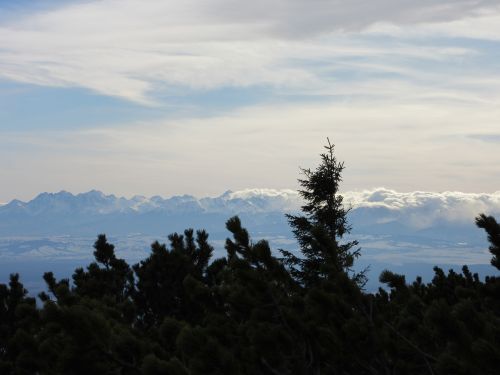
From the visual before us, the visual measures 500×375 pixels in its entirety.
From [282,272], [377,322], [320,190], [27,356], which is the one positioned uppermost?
[320,190]

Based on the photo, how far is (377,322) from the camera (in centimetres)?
693

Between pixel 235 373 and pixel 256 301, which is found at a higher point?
pixel 256 301

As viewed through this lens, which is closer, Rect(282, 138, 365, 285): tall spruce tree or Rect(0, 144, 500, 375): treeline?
Rect(0, 144, 500, 375): treeline

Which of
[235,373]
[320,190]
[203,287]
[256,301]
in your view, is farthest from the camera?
[320,190]

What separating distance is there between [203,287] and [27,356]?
2.23m

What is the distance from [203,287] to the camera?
27.3ft

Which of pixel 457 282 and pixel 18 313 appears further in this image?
pixel 457 282

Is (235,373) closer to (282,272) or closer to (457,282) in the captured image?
(282,272)

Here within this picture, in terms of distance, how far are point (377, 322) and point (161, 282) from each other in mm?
12683

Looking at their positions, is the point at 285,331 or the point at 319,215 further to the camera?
the point at 319,215

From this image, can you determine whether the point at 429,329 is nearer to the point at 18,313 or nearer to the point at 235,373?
the point at 235,373

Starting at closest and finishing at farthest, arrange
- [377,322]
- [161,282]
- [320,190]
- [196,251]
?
[377,322] < [161,282] < [196,251] < [320,190]

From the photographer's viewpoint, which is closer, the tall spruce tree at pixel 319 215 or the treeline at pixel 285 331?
the treeline at pixel 285 331

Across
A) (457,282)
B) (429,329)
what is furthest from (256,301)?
(457,282)
